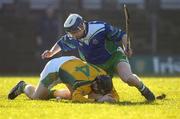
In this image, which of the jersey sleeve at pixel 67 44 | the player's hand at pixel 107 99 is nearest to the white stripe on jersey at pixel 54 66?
the jersey sleeve at pixel 67 44

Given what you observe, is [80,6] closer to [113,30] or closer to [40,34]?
[40,34]

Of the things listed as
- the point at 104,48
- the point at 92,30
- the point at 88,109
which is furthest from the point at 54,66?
the point at 88,109

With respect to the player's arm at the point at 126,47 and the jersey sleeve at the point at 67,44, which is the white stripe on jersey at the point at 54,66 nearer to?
the jersey sleeve at the point at 67,44

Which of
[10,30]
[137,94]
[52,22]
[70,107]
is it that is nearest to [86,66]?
[70,107]

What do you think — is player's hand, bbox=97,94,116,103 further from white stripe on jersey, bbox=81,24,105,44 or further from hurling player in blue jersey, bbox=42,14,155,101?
white stripe on jersey, bbox=81,24,105,44

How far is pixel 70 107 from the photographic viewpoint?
427 inches

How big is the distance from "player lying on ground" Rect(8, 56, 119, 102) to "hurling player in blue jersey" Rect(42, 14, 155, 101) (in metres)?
0.41

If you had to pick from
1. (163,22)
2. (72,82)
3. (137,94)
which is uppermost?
(72,82)

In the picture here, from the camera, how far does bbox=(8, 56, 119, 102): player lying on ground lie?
1180 centimetres

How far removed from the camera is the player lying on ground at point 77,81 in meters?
11.8

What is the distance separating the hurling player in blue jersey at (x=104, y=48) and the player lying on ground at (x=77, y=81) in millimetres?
413

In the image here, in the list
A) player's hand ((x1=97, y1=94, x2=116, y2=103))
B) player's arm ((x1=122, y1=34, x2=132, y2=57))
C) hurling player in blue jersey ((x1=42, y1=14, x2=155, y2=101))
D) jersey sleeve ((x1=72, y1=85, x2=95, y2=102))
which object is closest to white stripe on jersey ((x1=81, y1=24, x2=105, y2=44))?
hurling player in blue jersey ((x1=42, y1=14, x2=155, y2=101))

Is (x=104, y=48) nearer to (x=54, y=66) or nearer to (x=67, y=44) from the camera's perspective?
(x=67, y=44)

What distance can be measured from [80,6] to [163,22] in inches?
134
